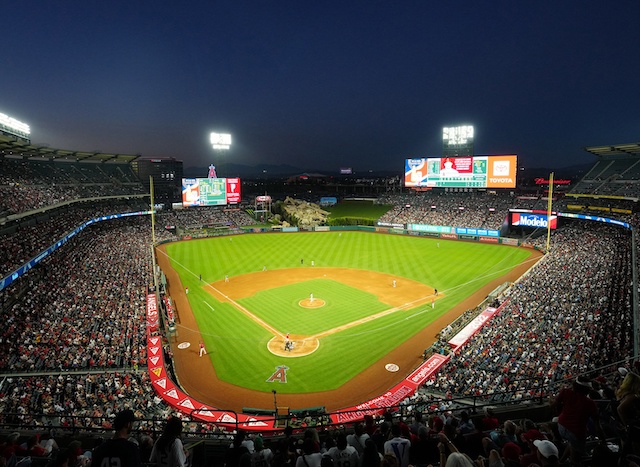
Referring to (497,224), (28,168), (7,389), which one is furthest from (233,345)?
(497,224)

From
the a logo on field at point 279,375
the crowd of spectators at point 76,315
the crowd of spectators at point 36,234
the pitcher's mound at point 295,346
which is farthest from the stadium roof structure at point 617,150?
the crowd of spectators at point 36,234

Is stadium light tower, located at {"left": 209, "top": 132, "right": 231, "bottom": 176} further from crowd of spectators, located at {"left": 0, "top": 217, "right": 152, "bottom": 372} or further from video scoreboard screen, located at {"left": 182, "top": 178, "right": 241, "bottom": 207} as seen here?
crowd of spectators, located at {"left": 0, "top": 217, "right": 152, "bottom": 372}

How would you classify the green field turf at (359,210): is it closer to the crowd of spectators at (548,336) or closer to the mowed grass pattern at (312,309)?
the mowed grass pattern at (312,309)

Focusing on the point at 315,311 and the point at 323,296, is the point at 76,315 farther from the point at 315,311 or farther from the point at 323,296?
the point at 323,296

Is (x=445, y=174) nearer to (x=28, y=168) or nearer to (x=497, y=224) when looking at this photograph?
(x=497, y=224)

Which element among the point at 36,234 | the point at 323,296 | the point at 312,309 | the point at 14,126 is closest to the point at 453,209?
the point at 323,296

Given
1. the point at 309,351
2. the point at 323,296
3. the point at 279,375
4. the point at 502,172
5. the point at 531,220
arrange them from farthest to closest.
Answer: the point at 502,172 < the point at 531,220 < the point at 323,296 < the point at 309,351 < the point at 279,375

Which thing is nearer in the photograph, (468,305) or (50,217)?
(468,305)
